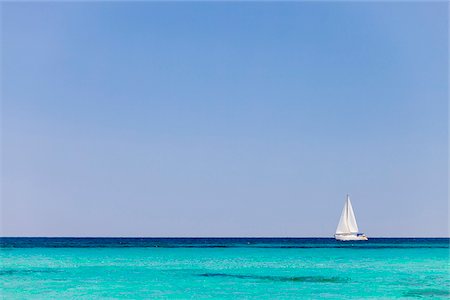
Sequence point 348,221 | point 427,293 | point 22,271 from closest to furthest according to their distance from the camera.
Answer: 1. point 427,293
2. point 22,271
3. point 348,221

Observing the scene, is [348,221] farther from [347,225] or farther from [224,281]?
[224,281]

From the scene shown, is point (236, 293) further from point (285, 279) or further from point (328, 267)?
point (328, 267)

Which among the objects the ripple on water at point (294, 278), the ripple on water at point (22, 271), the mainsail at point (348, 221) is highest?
the mainsail at point (348, 221)

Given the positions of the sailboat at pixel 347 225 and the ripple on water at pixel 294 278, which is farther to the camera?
the sailboat at pixel 347 225

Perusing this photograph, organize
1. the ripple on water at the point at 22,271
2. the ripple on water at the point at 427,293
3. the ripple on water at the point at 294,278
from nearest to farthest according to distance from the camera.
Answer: the ripple on water at the point at 427,293, the ripple on water at the point at 294,278, the ripple on water at the point at 22,271

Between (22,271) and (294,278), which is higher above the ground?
(294,278)

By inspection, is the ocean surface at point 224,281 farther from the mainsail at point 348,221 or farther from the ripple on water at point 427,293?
the mainsail at point 348,221

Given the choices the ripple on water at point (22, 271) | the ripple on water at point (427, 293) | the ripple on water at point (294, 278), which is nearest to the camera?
the ripple on water at point (427, 293)

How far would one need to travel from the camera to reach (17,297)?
3072cm

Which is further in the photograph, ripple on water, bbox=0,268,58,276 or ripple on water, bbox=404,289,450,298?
ripple on water, bbox=0,268,58,276

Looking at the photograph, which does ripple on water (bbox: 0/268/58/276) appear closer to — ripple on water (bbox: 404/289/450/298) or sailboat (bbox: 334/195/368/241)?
ripple on water (bbox: 404/289/450/298)

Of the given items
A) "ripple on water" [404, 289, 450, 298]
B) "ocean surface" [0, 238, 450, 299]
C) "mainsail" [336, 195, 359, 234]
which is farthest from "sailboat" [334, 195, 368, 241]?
"ripple on water" [404, 289, 450, 298]

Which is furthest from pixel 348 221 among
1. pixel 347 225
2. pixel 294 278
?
pixel 294 278

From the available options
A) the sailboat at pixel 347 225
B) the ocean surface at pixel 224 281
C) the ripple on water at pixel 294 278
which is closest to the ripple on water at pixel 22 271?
the ocean surface at pixel 224 281
